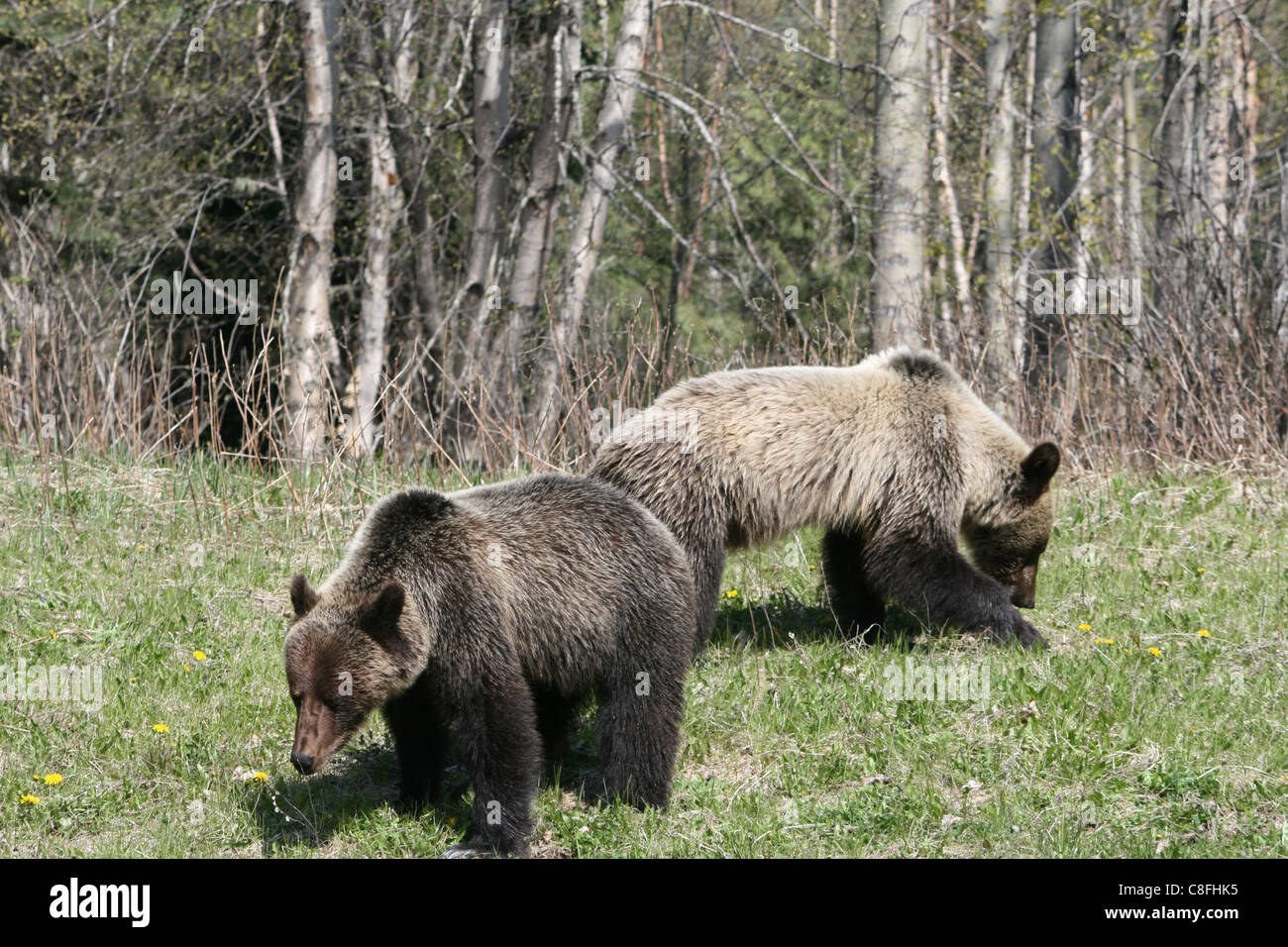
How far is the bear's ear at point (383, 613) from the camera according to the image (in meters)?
4.44

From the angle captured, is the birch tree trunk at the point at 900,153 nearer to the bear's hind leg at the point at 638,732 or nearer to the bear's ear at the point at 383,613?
the bear's hind leg at the point at 638,732

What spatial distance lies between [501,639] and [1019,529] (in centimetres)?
359

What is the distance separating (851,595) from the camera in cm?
714

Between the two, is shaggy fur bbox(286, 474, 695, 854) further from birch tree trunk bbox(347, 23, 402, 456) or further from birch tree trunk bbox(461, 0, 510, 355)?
birch tree trunk bbox(347, 23, 402, 456)

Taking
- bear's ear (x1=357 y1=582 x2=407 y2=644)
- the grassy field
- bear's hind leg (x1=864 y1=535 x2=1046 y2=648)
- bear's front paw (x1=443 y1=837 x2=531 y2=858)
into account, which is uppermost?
bear's ear (x1=357 y1=582 x2=407 y2=644)

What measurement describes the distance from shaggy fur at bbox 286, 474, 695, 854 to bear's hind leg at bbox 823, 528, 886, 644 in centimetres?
198

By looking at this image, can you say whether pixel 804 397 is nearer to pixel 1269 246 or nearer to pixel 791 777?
pixel 791 777

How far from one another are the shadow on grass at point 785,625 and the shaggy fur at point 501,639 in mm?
1725

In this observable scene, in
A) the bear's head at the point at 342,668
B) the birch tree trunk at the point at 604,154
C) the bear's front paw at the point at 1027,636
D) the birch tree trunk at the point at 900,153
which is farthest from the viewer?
the birch tree trunk at the point at 604,154

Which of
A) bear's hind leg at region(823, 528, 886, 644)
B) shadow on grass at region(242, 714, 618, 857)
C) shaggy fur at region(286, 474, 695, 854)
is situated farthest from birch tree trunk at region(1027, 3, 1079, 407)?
shadow on grass at region(242, 714, 618, 857)

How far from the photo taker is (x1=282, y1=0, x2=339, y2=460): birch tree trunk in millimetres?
13258

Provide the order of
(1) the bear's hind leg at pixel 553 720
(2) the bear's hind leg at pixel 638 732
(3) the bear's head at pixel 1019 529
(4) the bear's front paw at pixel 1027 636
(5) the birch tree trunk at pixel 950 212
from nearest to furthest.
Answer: (2) the bear's hind leg at pixel 638 732, (1) the bear's hind leg at pixel 553 720, (4) the bear's front paw at pixel 1027 636, (3) the bear's head at pixel 1019 529, (5) the birch tree trunk at pixel 950 212

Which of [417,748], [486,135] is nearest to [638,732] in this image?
[417,748]

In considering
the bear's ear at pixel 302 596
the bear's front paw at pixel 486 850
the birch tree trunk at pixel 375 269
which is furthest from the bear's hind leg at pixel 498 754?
the birch tree trunk at pixel 375 269
